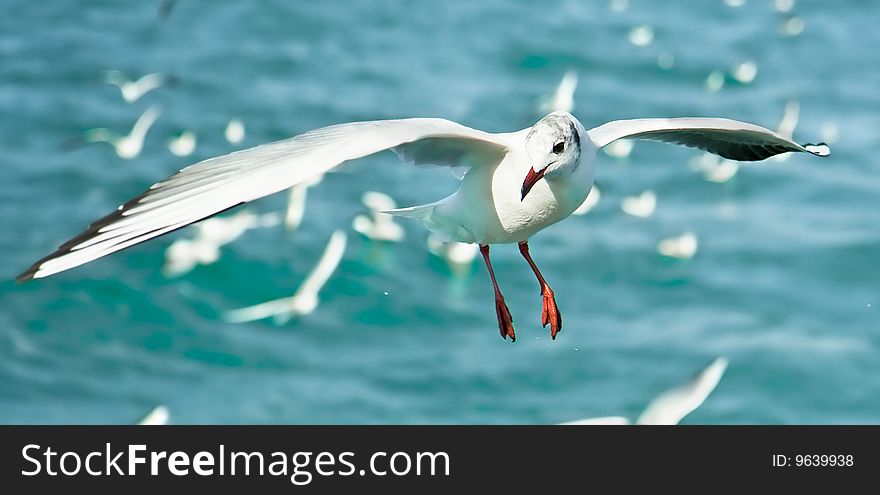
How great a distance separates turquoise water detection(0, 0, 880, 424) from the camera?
12555 mm

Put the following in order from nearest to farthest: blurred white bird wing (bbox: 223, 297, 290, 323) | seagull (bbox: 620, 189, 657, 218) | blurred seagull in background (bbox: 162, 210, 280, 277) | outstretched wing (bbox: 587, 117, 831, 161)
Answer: outstretched wing (bbox: 587, 117, 831, 161)
blurred seagull in background (bbox: 162, 210, 280, 277)
blurred white bird wing (bbox: 223, 297, 290, 323)
seagull (bbox: 620, 189, 657, 218)

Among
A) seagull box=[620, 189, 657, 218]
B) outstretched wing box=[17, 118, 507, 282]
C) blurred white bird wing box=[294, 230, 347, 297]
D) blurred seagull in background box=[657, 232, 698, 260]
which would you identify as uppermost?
seagull box=[620, 189, 657, 218]

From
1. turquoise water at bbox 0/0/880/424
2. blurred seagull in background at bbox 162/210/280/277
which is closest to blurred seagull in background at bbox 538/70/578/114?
turquoise water at bbox 0/0/880/424

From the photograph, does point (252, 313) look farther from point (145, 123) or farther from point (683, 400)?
point (683, 400)

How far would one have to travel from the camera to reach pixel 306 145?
3.50m

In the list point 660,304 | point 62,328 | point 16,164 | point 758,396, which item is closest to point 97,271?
point 62,328

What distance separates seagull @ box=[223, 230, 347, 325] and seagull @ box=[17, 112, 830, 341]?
456 cm

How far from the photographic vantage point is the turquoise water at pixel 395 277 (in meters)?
12.6

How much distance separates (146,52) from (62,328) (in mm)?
4656

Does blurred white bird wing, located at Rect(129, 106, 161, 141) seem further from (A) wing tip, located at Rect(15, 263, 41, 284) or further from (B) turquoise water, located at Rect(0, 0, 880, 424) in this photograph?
(A) wing tip, located at Rect(15, 263, 41, 284)

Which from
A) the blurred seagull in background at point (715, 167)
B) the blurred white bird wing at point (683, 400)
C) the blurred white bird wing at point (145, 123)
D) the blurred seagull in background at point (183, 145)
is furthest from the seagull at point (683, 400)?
the blurred seagull in background at point (715, 167)

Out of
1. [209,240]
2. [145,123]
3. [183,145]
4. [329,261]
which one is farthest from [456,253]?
[329,261]

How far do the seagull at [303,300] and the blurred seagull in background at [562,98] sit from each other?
188 centimetres

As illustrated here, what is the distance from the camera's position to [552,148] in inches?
138
